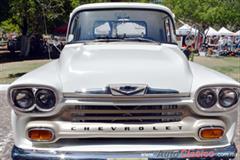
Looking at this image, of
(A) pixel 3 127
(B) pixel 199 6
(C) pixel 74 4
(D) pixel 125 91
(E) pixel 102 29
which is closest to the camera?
(D) pixel 125 91

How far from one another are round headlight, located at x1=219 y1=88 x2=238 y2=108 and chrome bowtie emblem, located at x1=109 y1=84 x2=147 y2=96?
0.65 m

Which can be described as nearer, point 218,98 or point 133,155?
point 133,155

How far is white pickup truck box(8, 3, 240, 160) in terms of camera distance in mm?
3145

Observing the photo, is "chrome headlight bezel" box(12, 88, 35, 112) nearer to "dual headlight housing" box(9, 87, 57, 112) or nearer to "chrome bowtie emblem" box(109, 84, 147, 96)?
"dual headlight housing" box(9, 87, 57, 112)

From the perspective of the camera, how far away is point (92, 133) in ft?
10.5

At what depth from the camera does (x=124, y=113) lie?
3244 mm

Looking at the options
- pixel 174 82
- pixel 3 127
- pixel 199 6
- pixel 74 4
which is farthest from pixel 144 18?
pixel 199 6

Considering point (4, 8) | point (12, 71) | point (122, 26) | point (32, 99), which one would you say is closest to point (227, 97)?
point (32, 99)

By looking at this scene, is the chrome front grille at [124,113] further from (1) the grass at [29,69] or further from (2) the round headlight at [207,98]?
(1) the grass at [29,69]

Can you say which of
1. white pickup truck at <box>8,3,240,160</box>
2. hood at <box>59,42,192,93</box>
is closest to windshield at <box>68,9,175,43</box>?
hood at <box>59,42,192,93</box>

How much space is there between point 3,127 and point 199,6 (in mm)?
43193

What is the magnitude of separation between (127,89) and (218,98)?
76 cm

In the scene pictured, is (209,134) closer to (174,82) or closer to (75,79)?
(174,82)

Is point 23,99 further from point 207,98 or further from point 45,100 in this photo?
→ point 207,98
